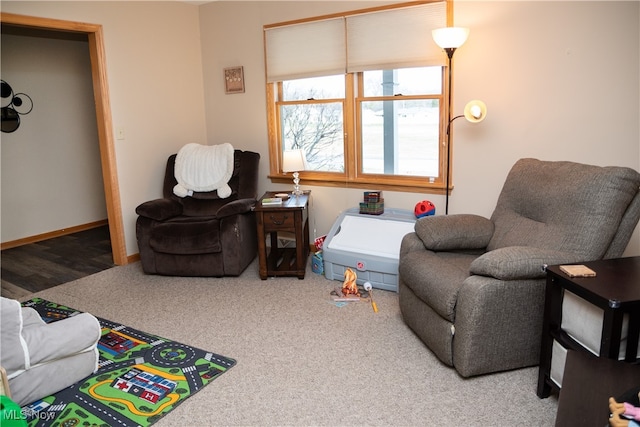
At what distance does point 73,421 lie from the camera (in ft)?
6.86

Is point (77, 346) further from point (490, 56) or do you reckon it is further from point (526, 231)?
point (490, 56)

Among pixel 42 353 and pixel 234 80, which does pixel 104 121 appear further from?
pixel 42 353

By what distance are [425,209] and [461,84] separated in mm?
968

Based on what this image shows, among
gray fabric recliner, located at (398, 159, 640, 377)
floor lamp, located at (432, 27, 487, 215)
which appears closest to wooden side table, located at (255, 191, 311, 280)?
gray fabric recliner, located at (398, 159, 640, 377)

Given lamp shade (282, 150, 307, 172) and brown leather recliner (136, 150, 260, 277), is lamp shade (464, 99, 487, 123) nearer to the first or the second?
lamp shade (282, 150, 307, 172)

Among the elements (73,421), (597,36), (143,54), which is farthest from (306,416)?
(143,54)

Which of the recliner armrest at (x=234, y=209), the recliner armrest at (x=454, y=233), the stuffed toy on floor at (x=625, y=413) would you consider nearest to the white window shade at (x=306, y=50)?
the recliner armrest at (x=234, y=209)

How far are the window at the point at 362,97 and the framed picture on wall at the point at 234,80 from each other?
33cm

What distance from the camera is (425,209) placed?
368 centimetres

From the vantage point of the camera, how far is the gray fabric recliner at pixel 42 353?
206 cm

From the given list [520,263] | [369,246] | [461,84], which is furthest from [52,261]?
[520,263]

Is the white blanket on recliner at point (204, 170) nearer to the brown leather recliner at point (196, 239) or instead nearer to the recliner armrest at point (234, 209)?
the brown leather recliner at point (196, 239)

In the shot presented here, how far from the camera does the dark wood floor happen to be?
154 inches

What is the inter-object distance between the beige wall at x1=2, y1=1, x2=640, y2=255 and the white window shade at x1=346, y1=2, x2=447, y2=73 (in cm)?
15
